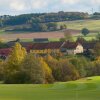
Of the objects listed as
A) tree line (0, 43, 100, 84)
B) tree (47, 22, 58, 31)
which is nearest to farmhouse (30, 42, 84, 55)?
tree (47, 22, 58, 31)

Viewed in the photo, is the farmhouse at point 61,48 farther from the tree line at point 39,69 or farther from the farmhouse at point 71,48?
the tree line at point 39,69

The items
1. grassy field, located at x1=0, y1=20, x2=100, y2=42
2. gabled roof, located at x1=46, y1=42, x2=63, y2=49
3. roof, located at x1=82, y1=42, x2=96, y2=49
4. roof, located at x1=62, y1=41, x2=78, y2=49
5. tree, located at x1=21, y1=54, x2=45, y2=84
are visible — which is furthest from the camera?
grassy field, located at x1=0, y1=20, x2=100, y2=42

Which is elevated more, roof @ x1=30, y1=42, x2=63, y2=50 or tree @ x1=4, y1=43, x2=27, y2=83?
roof @ x1=30, y1=42, x2=63, y2=50

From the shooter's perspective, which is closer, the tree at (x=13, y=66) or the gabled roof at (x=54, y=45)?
the tree at (x=13, y=66)

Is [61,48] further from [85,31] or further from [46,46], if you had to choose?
[85,31]

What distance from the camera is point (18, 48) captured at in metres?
82.4

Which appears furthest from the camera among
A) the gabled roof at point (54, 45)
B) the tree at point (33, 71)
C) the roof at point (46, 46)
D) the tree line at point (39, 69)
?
the roof at point (46, 46)

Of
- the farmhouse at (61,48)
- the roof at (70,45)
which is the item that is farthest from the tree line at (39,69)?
the roof at (70,45)

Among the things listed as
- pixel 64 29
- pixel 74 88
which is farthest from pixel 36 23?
pixel 74 88

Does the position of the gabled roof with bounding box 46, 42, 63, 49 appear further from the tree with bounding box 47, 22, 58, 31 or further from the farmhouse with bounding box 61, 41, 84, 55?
the tree with bounding box 47, 22, 58, 31

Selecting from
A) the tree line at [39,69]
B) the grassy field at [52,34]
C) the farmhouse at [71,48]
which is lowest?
the tree line at [39,69]

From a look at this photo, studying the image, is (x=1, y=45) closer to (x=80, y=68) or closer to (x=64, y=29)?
(x=64, y=29)

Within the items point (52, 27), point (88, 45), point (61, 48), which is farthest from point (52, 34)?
point (88, 45)

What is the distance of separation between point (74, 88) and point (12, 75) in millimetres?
28647
